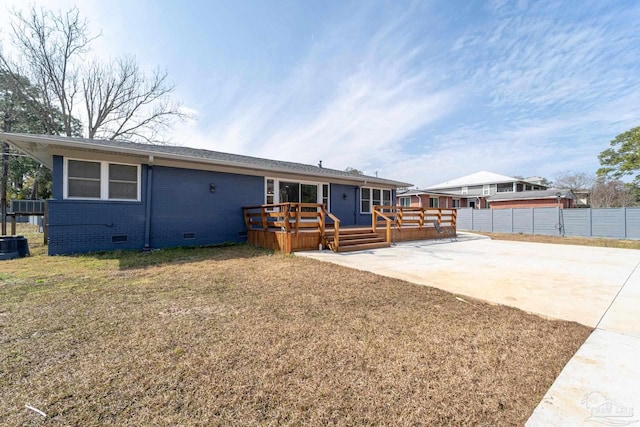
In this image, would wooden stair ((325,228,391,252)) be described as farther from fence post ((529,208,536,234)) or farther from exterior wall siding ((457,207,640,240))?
fence post ((529,208,536,234))

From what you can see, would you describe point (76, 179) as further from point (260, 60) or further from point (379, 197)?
point (379, 197)

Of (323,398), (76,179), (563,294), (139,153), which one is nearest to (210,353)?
(323,398)

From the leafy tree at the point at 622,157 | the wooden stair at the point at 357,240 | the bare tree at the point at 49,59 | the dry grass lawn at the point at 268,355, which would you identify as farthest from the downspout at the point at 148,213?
the leafy tree at the point at 622,157

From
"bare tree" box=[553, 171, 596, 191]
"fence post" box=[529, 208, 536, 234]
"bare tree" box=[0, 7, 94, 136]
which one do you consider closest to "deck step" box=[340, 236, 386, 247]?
"fence post" box=[529, 208, 536, 234]

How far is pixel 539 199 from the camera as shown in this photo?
80.2 feet

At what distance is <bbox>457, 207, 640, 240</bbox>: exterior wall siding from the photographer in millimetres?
14083

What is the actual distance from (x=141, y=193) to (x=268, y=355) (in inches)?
298

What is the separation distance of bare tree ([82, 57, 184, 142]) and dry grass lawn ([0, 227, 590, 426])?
17965 mm

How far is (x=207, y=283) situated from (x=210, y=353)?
92.1 inches

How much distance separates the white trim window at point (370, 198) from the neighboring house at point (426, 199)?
523 inches

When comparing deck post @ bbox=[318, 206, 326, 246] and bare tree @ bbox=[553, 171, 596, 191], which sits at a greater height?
bare tree @ bbox=[553, 171, 596, 191]

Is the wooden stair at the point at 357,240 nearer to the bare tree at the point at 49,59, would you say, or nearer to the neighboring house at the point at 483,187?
the bare tree at the point at 49,59

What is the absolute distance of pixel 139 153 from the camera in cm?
727

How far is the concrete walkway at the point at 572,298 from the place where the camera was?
168cm
